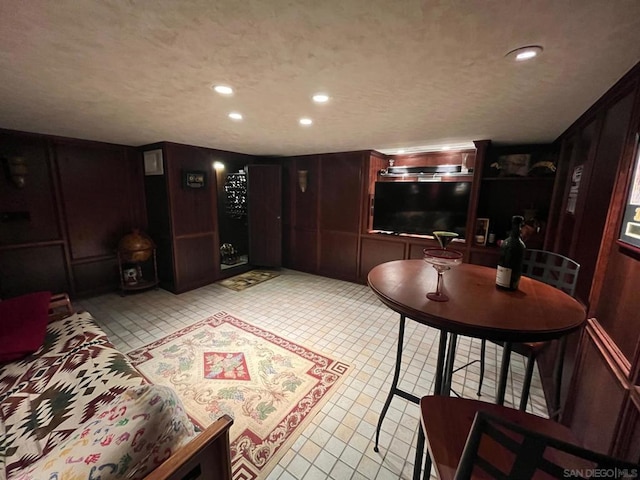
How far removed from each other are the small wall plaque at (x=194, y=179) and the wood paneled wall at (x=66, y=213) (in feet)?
2.83

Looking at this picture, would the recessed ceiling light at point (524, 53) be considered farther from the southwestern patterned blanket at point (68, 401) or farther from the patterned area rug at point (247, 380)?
the patterned area rug at point (247, 380)

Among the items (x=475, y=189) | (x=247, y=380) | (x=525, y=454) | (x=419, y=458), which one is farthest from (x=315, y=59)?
(x=475, y=189)

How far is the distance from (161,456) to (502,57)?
211cm

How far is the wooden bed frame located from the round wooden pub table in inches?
33.6

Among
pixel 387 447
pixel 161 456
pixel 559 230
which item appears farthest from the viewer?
pixel 559 230

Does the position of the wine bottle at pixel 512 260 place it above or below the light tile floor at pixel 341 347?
above

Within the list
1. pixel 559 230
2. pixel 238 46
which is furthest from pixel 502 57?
pixel 559 230

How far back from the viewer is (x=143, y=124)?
8.29 ft

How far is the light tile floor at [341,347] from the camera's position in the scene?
1466 millimetres

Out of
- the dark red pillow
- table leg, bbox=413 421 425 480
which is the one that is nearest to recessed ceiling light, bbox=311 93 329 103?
table leg, bbox=413 421 425 480

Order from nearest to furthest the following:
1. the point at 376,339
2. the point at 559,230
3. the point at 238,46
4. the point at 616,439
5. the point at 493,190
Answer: the point at 616,439, the point at 238,46, the point at 559,230, the point at 376,339, the point at 493,190

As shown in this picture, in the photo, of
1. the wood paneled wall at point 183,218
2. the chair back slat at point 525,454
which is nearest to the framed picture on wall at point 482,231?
the chair back slat at point 525,454

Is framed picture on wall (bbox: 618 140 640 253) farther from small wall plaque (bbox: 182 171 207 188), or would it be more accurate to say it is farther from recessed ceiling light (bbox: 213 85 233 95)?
small wall plaque (bbox: 182 171 207 188)

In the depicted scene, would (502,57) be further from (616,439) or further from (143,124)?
(143,124)
